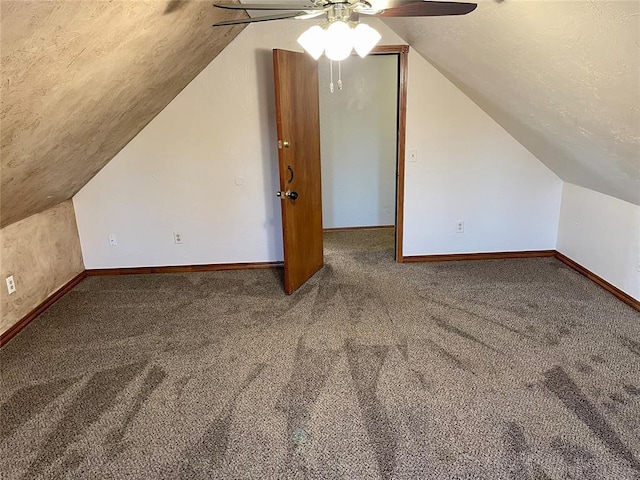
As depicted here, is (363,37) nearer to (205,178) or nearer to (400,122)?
(400,122)

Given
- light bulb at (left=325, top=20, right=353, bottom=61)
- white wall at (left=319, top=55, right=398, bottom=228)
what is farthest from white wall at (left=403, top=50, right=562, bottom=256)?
light bulb at (left=325, top=20, right=353, bottom=61)

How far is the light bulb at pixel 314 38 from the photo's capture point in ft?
6.47

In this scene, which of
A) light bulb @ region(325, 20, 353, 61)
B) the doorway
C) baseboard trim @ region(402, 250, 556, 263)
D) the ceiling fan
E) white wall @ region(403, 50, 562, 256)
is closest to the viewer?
the ceiling fan

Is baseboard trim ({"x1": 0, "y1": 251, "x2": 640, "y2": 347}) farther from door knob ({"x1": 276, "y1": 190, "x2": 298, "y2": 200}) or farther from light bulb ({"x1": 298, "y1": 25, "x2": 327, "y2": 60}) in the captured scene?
light bulb ({"x1": 298, "y1": 25, "x2": 327, "y2": 60})

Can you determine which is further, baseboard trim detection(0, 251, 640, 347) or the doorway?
the doorway

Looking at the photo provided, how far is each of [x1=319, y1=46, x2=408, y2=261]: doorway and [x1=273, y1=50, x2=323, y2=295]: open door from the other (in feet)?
4.22

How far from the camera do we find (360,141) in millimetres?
5219

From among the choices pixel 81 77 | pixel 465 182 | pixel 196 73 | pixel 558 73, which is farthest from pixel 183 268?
pixel 558 73

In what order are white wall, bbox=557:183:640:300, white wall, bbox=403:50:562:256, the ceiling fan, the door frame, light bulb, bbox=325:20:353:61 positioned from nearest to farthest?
1. the ceiling fan
2. light bulb, bbox=325:20:353:61
3. white wall, bbox=557:183:640:300
4. the door frame
5. white wall, bbox=403:50:562:256

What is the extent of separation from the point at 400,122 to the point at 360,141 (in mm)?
1258

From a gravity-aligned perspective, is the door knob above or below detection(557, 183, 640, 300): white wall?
above

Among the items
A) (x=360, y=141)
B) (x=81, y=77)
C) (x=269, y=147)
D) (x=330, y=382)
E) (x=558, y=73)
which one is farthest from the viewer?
(x=360, y=141)

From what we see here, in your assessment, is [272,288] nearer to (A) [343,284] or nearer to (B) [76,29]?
(A) [343,284]

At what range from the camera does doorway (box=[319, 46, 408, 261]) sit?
503 cm
